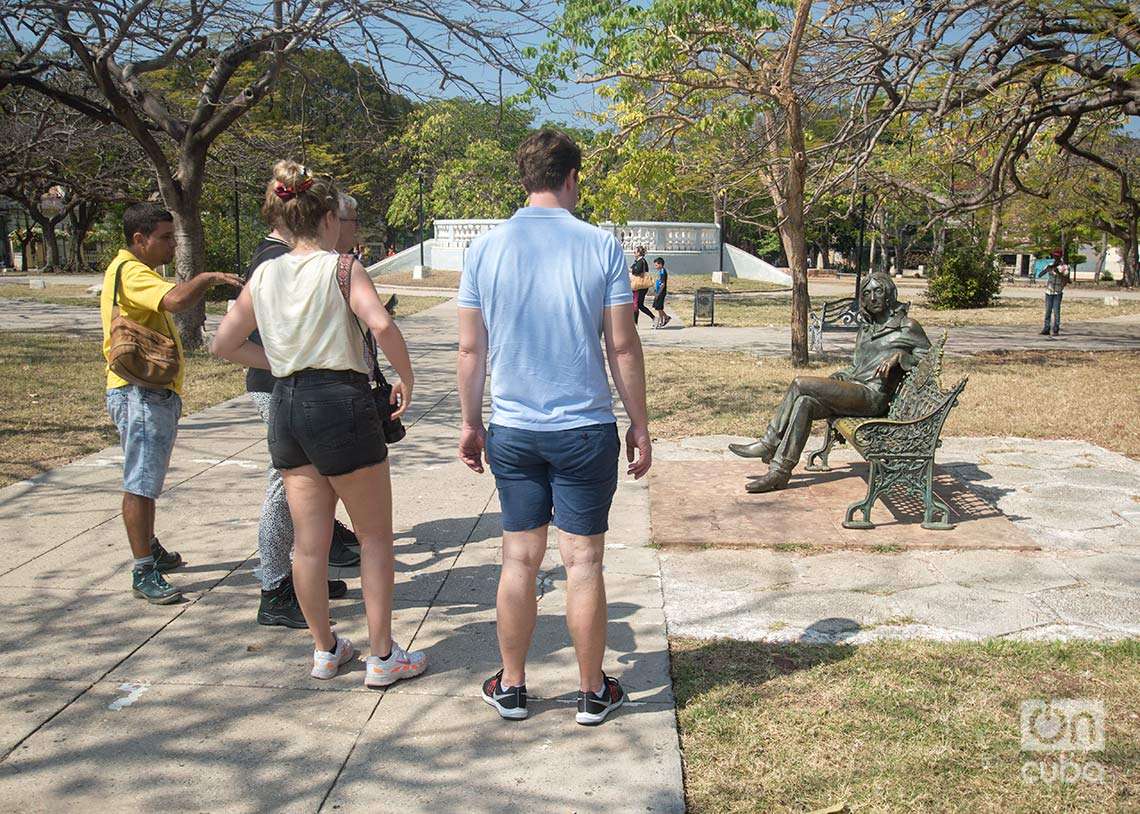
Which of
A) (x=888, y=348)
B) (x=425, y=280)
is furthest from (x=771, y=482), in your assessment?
(x=425, y=280)

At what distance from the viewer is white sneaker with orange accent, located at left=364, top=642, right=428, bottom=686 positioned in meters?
3.54

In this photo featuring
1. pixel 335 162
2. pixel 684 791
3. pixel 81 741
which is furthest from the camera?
pixel 335 162

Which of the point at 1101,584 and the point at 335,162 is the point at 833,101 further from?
the point at 335,162

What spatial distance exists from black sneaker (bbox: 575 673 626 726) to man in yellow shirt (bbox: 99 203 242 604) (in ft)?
6.87

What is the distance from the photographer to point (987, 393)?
10.5 m

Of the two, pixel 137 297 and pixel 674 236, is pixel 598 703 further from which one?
pixel 674 236

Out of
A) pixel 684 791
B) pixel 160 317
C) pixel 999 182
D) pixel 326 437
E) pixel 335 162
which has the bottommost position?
pixel 684 791

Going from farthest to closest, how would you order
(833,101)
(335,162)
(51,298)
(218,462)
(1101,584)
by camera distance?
(335,162), (51,298), (833,101), (218,462), (1101,584)

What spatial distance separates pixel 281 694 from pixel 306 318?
4.45ft

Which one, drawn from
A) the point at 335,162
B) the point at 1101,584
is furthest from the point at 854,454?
the point at 335,162

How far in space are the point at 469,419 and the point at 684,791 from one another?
1.35 m

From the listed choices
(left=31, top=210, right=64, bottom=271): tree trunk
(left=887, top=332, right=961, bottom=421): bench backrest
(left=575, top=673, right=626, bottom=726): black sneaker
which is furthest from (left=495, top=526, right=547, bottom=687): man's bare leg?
(left=31, top=210, right=64, bottom=271): tree trunk

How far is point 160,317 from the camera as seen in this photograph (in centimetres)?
438

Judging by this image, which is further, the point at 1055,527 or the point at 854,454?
the point at 854,454
